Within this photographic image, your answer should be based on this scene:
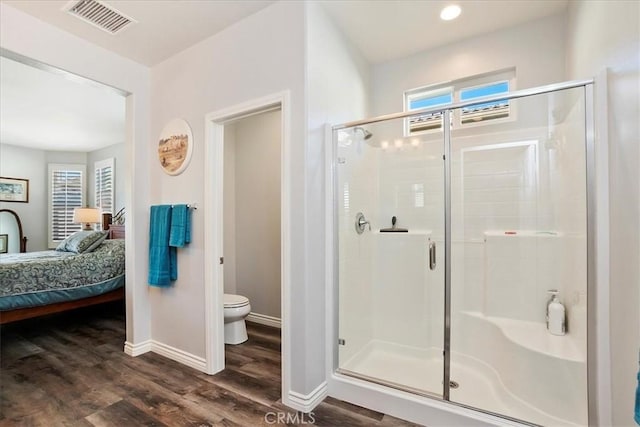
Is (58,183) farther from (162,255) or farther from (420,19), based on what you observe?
(420,19)

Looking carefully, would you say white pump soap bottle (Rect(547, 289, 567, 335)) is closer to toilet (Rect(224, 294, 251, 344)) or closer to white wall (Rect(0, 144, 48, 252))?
toilet (Rect(224, 294, 251, 344))

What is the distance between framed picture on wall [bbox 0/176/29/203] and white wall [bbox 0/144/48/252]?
6cm

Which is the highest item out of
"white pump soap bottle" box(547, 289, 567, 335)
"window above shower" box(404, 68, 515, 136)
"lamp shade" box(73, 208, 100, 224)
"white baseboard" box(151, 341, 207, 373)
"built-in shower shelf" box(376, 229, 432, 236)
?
"window above shower" box(404, 68, 515, 136)

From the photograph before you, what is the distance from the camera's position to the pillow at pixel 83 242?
12.7ft

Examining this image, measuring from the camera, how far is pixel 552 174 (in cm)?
215

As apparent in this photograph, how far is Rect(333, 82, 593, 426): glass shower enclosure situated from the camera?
1813 millimetres

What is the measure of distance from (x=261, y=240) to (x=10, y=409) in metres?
2.27

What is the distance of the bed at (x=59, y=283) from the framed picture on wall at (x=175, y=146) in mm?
1623

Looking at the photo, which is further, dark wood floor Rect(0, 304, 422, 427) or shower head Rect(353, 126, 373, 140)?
shower head Rect(353, 126, 373, 140)

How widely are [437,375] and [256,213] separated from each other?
2.44 metres

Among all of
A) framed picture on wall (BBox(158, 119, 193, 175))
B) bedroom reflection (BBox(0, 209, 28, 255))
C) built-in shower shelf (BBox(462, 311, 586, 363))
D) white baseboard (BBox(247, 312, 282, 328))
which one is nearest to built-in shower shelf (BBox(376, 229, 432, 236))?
built-in shower shelf (BBox(462, 311, 586, 363))

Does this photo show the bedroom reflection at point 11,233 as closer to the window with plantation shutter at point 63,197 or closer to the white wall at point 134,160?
the window with plantation shutter at point 63,197

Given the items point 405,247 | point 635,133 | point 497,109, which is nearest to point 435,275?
point 405,247

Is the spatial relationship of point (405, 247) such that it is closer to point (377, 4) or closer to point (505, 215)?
point (505, 215)
